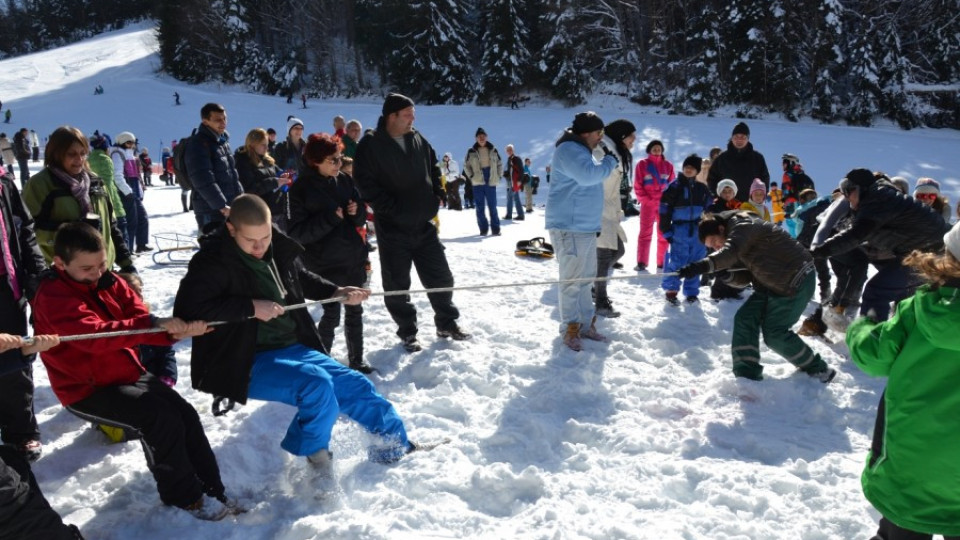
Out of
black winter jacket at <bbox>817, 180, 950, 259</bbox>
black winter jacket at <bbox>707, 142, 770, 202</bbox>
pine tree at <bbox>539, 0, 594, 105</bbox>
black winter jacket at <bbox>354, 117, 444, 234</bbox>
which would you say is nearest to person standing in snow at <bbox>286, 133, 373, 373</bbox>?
black winter jacket at <bbox>354, 117, 444, 234</bbox>

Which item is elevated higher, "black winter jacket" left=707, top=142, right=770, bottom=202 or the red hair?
the red hair

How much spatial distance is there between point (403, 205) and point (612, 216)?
2479 millimetres

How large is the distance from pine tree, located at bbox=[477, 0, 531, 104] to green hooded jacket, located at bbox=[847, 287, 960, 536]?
36.7 m

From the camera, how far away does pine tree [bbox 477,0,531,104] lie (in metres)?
36.9

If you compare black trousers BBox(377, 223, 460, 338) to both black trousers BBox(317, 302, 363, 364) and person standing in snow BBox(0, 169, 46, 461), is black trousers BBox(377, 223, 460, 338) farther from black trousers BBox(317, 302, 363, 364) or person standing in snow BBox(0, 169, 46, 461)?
person standing in snow BBox(0, 169, 46, 461)

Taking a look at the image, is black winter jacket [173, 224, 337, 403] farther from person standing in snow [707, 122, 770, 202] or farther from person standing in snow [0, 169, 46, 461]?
person standing in snow [707, 122, 770, 202]

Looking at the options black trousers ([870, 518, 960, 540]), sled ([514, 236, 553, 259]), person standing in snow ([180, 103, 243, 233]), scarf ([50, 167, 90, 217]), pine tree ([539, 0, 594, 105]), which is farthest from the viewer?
pine tree ([539, 0, 594, 105])

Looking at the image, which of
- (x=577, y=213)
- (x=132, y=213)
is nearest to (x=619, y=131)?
(x=577, y=213)

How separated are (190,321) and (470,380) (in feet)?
7.06

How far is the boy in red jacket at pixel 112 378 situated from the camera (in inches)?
118

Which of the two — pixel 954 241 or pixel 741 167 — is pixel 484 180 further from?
pixel 954 241

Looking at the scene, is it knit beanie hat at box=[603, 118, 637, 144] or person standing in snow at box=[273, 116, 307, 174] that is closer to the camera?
knit beanie hat at box=[603, 118, 637, 144]

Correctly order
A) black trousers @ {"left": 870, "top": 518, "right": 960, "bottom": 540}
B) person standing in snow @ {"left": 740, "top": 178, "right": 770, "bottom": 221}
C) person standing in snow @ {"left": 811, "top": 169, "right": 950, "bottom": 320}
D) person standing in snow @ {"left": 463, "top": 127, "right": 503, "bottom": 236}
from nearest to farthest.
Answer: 1. black trousers @ {"left": 870, "top": 518, "right": 960, "bottom": 540}
2. person standing in snow @ {"left": 811, "top": 169, "right": 950, "bottom": 320}
3. person standing in snow @ {"left": 740, "top": 178, "right": 770, "bottom": 221}
4. person standing in snow @ {"left": 463, "top": 127, "right": 503, "bottom": 236}

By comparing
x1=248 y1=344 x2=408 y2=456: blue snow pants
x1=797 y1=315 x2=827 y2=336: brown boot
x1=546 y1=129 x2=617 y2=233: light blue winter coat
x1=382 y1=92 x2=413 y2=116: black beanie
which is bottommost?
x1=797 y1=315 x2=827 y2=336: brown boot
